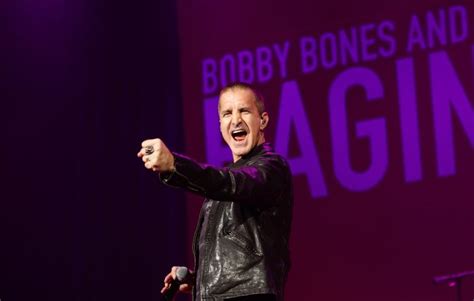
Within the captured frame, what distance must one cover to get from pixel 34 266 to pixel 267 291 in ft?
10.6

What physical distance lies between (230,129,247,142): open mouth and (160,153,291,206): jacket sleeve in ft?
0.46

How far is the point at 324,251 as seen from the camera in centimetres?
552

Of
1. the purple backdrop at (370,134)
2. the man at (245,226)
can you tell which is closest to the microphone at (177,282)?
the man at (245,226)

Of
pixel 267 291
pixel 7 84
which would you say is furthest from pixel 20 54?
pixel 267 291

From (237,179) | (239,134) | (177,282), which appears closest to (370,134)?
(239,134)

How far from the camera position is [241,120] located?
9.34 feet

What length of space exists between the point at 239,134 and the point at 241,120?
0.16 feet

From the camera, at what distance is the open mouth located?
2848mm

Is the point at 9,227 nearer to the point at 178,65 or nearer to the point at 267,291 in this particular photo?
the point at 178,65

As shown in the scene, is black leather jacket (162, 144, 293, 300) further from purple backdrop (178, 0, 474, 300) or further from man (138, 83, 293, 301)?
purple backdrop (178, 0, 474, 300)

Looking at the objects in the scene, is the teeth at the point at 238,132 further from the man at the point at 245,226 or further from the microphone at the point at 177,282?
the microphone at the point at 177,282

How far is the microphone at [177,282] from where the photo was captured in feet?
9.30

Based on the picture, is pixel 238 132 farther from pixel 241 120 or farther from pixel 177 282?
pixel 177 282

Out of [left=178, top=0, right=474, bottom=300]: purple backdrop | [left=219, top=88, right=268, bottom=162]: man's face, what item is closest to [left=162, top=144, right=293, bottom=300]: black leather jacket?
[left=219, top=88, right=268, bottom=162]: man's face
